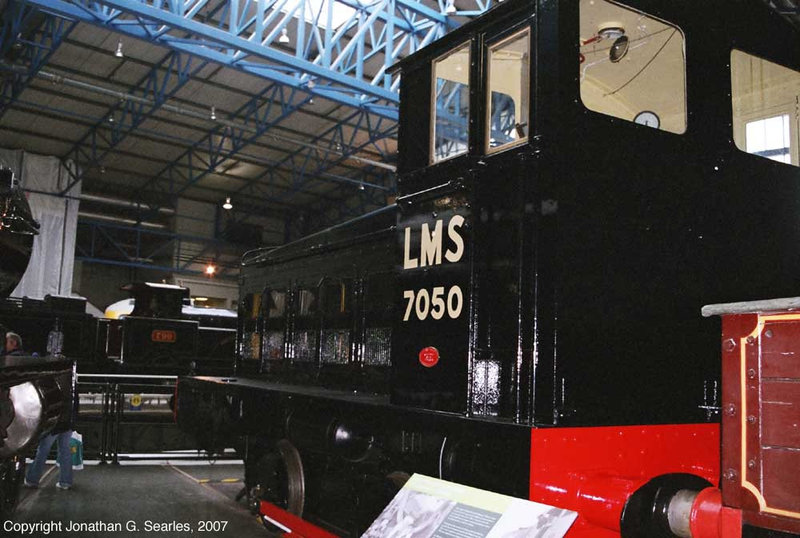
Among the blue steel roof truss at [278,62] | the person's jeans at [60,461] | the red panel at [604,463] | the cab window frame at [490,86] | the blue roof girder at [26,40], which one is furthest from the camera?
the blue roof girder at [26,40]

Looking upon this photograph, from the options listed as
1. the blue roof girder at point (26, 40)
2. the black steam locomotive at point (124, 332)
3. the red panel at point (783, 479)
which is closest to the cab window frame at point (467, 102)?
the red panel at point (783, 479)

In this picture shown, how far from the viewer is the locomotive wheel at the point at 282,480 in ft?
16.7

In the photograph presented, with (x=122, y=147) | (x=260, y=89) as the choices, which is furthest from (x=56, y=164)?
(x=260, y=89)

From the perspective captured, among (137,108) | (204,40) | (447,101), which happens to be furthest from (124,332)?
(137,108)

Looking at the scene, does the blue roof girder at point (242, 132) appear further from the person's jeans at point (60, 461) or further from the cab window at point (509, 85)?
the cab window at point (509, 85)

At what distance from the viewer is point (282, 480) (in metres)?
5.23

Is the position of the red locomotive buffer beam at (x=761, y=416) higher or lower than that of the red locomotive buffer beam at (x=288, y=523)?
higher

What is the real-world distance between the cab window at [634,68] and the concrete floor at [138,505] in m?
4.66

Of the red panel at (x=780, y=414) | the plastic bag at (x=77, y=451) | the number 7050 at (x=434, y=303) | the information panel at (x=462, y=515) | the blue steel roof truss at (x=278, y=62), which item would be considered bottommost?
the plastic bag at (x=77, y=451)

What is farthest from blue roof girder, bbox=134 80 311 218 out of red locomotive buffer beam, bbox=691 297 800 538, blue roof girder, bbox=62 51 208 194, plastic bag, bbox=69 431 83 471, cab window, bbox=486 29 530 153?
red locomotive buffer beam, bbox=691 297 800 538

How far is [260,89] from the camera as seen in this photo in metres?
17.7

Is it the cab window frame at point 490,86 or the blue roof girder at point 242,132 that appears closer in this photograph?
the cab window frame at point 490,86

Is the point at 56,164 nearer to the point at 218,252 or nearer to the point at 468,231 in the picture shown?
the point at 218,252

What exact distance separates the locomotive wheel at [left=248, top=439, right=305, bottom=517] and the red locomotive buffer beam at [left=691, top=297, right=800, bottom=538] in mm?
3380
